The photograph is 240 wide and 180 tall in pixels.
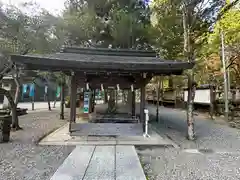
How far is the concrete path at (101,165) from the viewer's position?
3.77 metres

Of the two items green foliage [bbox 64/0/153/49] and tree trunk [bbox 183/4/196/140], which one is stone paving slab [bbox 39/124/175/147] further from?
green foliage [bbox 64/0/153/49]

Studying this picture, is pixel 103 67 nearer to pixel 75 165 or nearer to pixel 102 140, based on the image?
pixel 102 140

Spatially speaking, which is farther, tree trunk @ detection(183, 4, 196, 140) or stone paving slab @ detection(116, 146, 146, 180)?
tree trunk @ detection(183, 4, 196, 140)

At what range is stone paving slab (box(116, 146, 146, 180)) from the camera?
3797 millimetres

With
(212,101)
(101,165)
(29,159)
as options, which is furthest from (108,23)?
(101,165)

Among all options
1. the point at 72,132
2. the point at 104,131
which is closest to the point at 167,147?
the point at 104,131

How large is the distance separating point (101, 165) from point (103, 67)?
2922mm

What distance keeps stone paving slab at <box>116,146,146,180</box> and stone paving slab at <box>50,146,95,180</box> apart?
0.66m

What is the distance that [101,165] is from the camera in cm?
435

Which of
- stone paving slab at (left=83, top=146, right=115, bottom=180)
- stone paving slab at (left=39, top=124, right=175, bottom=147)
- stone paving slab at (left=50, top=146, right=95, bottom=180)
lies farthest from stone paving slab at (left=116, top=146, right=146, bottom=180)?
stone paving slab at (left=39, top=124, right=175, bottom=147)

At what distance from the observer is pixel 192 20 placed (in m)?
7.67

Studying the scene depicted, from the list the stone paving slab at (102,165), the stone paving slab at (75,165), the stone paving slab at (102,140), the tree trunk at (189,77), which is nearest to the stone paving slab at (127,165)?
the stone paving slab at (102,165)

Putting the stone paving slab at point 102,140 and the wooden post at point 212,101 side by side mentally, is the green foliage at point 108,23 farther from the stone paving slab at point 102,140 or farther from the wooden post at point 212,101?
the stone paving slab at point 102,140

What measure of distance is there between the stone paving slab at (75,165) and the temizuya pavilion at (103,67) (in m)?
1.86
